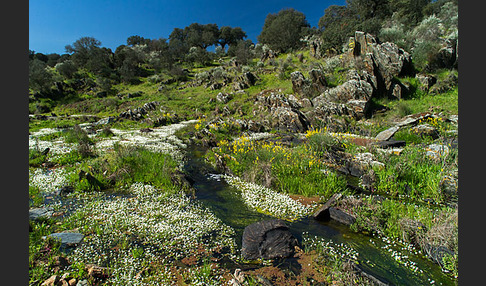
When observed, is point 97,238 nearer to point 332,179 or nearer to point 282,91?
point 332,179

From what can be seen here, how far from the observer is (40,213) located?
7.42 metres

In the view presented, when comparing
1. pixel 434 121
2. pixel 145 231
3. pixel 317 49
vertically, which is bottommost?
pixel 145 231

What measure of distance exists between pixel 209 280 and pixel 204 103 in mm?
37748

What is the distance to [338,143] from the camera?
1323cm

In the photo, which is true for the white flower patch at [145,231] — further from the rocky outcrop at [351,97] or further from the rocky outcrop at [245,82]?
the rocky outcrop at [245,82]

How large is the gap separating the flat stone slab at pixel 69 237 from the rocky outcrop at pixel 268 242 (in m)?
4.88

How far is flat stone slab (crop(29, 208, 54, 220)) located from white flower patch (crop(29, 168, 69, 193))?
211 centimetres

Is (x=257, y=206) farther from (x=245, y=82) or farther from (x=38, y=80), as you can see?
(x=38, y=80)

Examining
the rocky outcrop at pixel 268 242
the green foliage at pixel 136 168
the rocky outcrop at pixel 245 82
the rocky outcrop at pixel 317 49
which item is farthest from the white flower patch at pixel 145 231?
the rocky outcrop at pixel 317 49

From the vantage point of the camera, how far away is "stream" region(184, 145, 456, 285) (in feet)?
15.8

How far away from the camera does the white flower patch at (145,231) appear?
5391 millimetres

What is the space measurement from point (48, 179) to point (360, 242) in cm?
1427

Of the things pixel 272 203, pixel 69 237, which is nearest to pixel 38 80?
pixel 69 237

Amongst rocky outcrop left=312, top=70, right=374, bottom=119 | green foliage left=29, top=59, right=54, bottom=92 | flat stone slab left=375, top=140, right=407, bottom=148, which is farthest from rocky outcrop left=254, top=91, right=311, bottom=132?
green foliage left=29, top=59, right=54, bottom=92
